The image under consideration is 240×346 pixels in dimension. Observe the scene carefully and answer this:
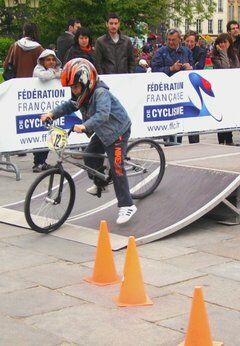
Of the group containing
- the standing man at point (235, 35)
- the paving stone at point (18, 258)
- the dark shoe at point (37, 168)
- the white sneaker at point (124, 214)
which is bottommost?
the paving stone at point (18, 258)

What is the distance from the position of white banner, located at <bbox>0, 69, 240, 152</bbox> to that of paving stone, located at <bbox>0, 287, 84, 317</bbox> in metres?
5.22

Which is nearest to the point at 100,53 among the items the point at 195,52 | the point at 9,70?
the point at 9,70

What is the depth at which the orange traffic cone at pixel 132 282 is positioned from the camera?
216 inches

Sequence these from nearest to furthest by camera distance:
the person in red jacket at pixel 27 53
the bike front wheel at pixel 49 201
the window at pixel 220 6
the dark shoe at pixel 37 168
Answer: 1. the bike front wheel at pixel 49 201
2. the dark shoe at pixel 37 168
3. the person in red jacket at pixel 27 53
4. the window at pixel 220 6

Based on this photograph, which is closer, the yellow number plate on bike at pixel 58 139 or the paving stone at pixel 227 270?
the paving stone at pixel 227 270

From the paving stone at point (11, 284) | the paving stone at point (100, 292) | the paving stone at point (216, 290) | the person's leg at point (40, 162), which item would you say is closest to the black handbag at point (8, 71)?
the person's leg at point (40, 162)

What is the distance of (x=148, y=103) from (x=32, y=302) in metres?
7.19

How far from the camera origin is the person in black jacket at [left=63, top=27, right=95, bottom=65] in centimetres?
1162

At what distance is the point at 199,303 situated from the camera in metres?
4.38

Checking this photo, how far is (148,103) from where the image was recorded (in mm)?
12359

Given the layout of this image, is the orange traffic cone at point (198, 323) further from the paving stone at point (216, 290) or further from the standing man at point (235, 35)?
the standing man at point (235, 35)

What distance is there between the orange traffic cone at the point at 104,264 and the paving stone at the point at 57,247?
0.68 meters

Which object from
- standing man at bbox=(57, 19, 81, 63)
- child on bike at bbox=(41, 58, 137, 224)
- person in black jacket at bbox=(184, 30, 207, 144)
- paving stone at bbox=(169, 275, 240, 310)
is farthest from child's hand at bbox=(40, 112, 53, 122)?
person in black jacket at bbox=(184, 30, 207, 144)

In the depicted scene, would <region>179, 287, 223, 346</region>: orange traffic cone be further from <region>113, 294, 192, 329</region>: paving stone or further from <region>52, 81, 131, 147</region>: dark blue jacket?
<region>52, 81, 131, 147</region>: dark blue jacket
